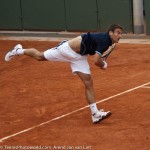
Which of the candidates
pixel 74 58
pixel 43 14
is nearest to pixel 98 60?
pixel 74 58

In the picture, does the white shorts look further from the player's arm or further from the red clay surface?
the red clay surface

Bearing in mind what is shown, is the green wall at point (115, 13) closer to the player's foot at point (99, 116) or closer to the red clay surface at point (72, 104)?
the red clay surface at point (72, 104)

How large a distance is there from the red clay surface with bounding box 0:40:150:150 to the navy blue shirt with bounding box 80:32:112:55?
1.30 m

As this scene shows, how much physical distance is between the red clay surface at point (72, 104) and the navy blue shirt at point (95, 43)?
→ 1.30 metres

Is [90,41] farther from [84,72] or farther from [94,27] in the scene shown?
[94,27]

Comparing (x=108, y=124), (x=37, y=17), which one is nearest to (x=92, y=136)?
(x=108, y=124)

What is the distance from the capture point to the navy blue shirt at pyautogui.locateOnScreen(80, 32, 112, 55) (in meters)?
8.91

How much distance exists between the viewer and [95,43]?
29.6 feet

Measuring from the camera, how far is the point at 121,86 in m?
11.7

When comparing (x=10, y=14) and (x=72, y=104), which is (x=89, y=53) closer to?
(x=72, y=104)

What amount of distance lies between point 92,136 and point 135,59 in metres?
6.04

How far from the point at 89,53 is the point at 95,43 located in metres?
0.22

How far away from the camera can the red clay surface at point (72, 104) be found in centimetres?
853

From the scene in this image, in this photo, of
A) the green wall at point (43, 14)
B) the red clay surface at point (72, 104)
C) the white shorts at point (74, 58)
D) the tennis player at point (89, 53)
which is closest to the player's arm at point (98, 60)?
the tennis player at point (89, 53)
